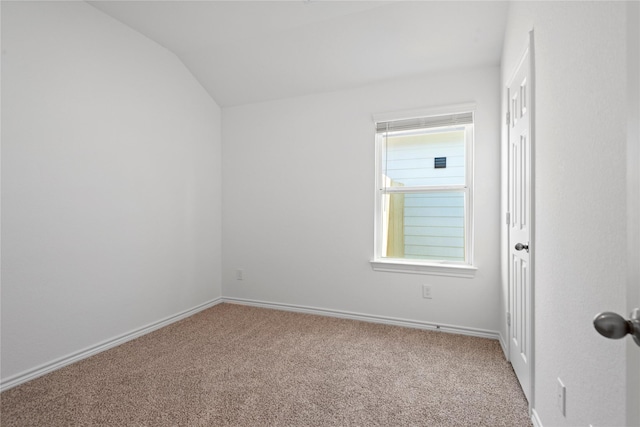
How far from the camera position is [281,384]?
2111mm

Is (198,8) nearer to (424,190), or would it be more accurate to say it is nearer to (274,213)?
(274,213)

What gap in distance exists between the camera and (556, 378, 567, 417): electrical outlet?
1281 mm

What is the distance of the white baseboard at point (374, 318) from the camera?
9.54ft

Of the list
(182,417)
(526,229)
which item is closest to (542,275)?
(526,229)

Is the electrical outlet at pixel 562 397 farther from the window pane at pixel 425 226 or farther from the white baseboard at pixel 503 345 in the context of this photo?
the window pane at pixel 425 226

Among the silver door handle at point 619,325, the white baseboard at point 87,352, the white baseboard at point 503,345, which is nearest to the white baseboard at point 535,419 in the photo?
the white baseboard at point 503,345

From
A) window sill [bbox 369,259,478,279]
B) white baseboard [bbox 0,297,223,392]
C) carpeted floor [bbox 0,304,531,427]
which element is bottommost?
carpeted floor [bbox 0,304,531,427]

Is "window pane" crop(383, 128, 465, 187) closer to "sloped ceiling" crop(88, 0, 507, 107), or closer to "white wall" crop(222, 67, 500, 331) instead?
"white wall" crop(222, 67, 500, 331)

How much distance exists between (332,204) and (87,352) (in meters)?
2.41

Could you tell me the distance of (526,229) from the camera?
190 cm

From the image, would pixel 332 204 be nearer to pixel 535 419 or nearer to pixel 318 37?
pixel 318 37

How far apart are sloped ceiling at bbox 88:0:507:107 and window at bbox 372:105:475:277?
0.49 m

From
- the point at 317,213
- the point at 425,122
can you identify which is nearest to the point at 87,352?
the point at 317,213

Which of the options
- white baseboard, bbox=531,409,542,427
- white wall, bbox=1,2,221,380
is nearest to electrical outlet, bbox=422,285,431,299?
white baseboard, bbox=531,409,542,427
